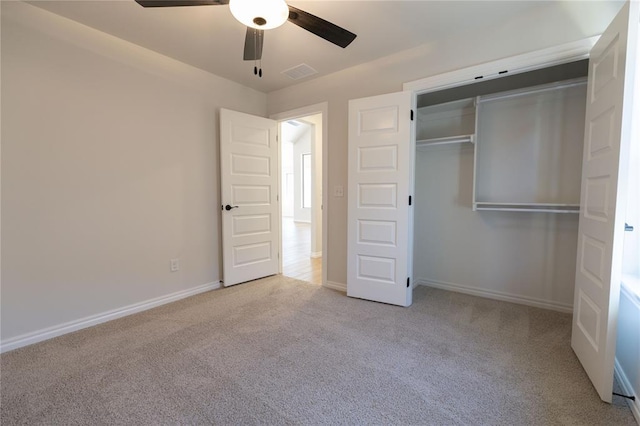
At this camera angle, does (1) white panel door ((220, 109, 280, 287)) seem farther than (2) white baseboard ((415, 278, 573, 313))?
Yes

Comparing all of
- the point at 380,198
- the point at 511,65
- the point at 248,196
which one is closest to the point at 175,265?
the point at 248,196

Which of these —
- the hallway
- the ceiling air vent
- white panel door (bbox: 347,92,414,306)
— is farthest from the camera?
the hallway

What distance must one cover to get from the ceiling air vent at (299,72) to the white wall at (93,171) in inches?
36.2

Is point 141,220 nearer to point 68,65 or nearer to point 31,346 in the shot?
point 31,346

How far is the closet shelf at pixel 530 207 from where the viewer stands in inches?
99.9

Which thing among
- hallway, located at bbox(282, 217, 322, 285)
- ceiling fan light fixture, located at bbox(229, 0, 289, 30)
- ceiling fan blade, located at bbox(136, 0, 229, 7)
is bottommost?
hallway, located at bbox(282, 217, 322, 285)

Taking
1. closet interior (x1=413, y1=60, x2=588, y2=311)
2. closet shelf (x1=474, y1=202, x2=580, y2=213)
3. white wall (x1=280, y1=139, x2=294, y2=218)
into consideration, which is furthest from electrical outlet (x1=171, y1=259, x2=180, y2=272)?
white wall (x1=280, y1=139, x2=294, y2=218)

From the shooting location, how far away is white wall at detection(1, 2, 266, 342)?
2.09m

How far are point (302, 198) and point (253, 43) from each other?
28.0 ft

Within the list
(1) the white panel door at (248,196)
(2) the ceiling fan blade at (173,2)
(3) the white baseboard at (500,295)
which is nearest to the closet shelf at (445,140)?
(3) the white baseboard at (500,295)

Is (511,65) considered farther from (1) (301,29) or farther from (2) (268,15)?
(2) (268,15)

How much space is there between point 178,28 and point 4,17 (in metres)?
1.13

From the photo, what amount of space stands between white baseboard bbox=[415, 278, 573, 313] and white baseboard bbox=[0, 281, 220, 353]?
2800mm

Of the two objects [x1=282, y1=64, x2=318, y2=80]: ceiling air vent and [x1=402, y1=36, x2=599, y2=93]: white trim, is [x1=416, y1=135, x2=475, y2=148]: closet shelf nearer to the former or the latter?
[x1=402, y1=36, x2=599, y2=93]: white trim
